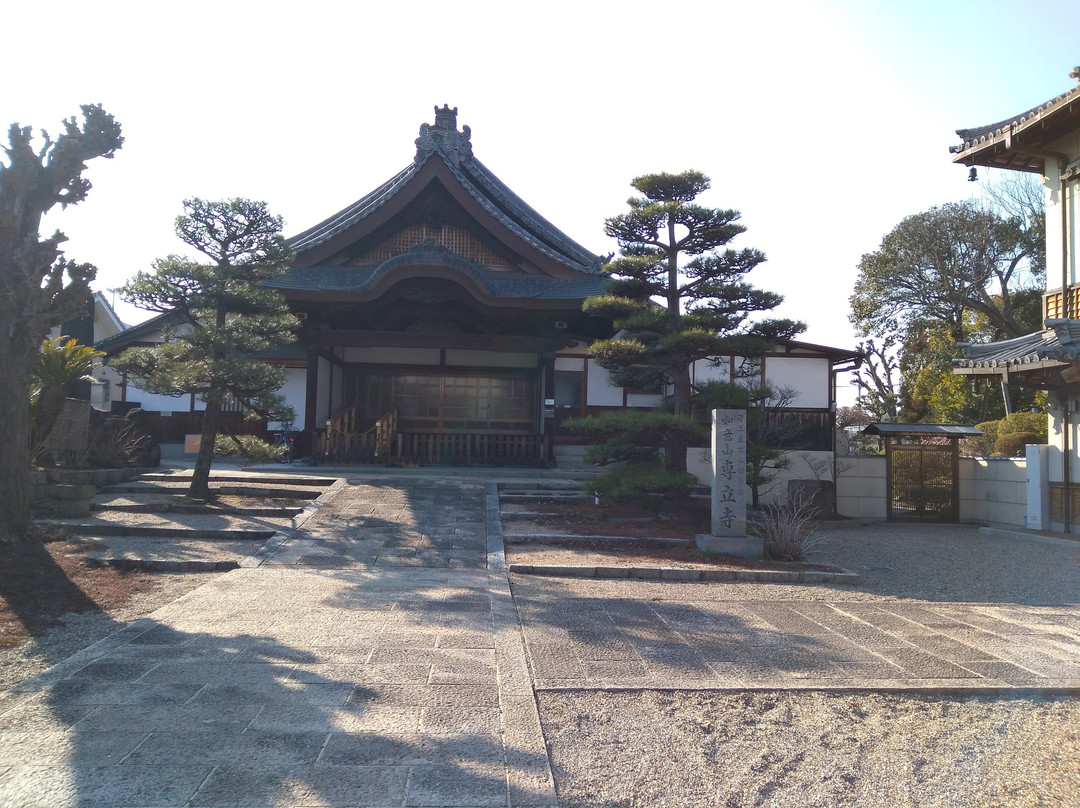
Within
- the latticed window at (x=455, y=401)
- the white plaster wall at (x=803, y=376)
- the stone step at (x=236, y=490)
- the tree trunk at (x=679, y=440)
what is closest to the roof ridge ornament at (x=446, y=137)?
the latticed window at (x=455, y=401)

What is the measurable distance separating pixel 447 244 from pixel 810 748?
13592 mm

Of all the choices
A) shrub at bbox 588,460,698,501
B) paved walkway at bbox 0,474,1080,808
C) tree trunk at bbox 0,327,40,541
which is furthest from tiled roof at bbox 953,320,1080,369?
tree trunk at bbox 0,327,40,541

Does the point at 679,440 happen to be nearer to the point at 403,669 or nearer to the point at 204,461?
the point at 403,669

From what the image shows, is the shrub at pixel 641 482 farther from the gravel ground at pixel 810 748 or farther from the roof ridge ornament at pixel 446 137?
the roof ridge ornament at pixel 446 137

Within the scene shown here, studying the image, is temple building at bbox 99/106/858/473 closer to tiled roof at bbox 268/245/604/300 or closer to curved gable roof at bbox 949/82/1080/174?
tiled roof at bbox 268/245/604/300

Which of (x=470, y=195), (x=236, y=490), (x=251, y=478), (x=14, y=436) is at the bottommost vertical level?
(x=236, y=490)

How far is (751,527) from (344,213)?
529 inches

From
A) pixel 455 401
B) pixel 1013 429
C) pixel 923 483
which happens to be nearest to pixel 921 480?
Result: pixel 923 483

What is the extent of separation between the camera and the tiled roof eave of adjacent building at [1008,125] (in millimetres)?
11125

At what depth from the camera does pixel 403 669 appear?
440 centimetres

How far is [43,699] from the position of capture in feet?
12.5

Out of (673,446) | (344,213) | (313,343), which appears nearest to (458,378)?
(313,343)

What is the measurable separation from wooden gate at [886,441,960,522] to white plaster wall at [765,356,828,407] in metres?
4.02

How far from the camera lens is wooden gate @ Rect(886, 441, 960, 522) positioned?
13195mm
